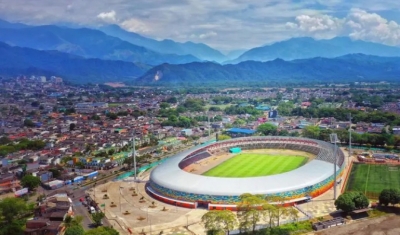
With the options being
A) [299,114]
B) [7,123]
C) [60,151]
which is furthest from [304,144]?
[7,123]

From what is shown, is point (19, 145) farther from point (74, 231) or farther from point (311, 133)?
point (311, 133)

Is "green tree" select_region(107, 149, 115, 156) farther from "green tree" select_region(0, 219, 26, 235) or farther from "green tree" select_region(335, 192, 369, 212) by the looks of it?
"green tree" select_region(335, 192, 369, 212)

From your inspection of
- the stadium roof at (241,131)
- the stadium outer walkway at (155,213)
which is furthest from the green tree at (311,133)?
the stadium outer walkway at (155,213)

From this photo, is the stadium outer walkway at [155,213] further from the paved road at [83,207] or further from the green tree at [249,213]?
the green tree at [249,213]

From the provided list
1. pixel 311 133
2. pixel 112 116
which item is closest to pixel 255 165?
pixel 311 133

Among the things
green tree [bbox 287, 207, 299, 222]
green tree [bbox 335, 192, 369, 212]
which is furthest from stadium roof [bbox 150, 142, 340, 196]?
green tree [bbox 335, 192, 369, 212]
